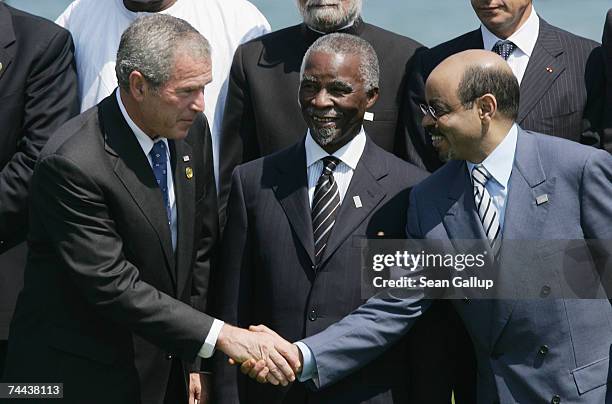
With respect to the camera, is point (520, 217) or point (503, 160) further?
point (503, 160)

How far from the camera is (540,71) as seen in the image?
588 cm

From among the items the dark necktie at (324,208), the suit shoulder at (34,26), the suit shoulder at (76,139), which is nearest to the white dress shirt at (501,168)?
the dark necktie at (324,208)

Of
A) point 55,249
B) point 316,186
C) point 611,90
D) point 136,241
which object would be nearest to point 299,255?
point 316,186

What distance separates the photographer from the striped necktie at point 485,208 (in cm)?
522

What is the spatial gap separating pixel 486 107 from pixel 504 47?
2.78 ft

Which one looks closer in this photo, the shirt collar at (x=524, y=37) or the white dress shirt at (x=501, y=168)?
the white dress shirt at (x=501, y=168)

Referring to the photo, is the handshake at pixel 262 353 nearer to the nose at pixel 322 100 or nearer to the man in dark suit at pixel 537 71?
the nose at pixel 322 100

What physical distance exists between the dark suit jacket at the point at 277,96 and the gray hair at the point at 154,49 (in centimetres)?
88

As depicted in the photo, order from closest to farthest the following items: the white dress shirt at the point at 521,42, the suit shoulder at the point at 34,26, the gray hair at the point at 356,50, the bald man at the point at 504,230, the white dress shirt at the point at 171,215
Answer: the bald man at the point at 504,230 → the white dress shirt at the point at 171,215 → the gray hair at the point at 356,50 → the white dress shirt at the point at 521,42 → the suit shoulder at the point at 34,26

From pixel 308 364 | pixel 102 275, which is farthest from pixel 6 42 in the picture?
pixel 308 364

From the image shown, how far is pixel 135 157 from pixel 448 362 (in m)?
1.55

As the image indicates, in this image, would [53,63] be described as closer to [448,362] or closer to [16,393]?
[16,393]

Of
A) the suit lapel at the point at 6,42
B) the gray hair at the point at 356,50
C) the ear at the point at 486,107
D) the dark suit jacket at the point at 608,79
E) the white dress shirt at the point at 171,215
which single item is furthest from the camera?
the suit lapel at the point at 6,42

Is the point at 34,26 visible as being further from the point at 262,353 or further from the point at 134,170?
the point at 262,353
